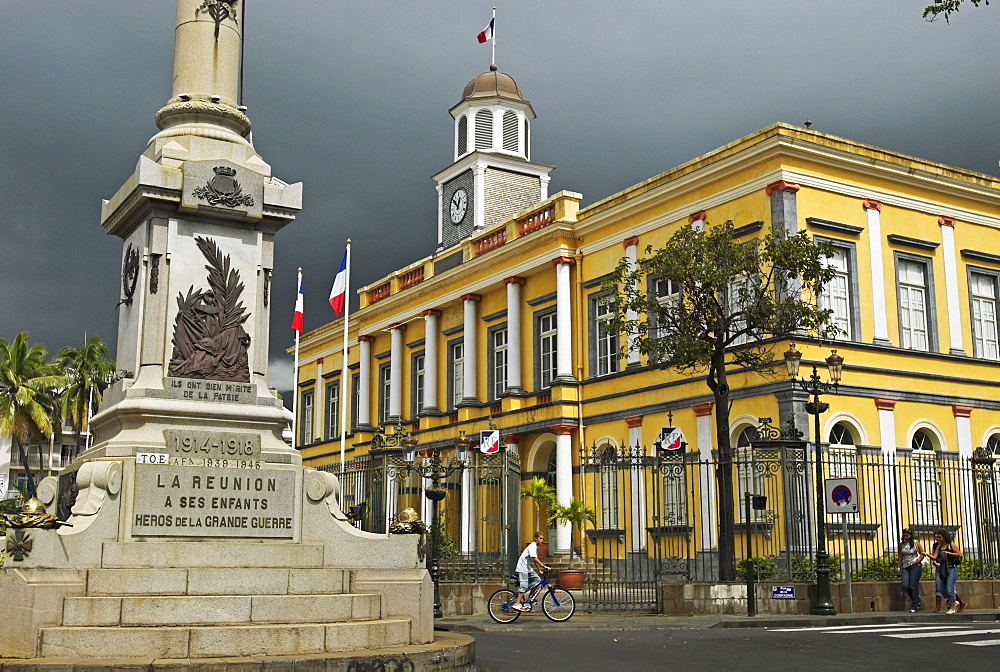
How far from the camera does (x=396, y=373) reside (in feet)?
135

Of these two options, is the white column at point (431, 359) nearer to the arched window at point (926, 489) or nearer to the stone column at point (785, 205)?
the stone column at point (785, 205)

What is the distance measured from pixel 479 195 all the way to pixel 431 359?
6572 mm

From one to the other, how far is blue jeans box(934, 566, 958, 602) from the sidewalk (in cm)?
37

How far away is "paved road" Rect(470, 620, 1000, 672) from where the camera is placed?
11117 mm

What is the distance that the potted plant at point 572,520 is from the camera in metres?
25.0

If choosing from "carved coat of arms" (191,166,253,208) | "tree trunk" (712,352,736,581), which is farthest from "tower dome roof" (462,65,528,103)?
"carved coat of arms" (191,166,253,208)

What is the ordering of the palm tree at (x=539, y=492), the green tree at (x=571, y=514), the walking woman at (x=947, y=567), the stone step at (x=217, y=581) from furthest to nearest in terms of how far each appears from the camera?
the palm tree at (x=539, y=492) < the green tree at (x=571, y=514) < the walking woman at (x=947, y=567) < the stone step at (x=217, y=581)

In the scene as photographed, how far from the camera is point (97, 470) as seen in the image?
8906 millimetres

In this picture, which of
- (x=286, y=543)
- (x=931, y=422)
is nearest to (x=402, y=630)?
(x=286, y=543)

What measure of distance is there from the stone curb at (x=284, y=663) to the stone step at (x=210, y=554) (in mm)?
995

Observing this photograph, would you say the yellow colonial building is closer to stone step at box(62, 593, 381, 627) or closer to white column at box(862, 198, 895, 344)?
white column at box(862, 198, 895, 344)

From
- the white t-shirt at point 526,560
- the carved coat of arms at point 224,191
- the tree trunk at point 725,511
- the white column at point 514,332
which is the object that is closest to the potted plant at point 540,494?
the white column at point 514,332

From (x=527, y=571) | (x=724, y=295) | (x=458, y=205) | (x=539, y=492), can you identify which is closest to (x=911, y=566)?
(x=724, y=295)

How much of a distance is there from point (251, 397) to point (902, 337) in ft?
69.7
